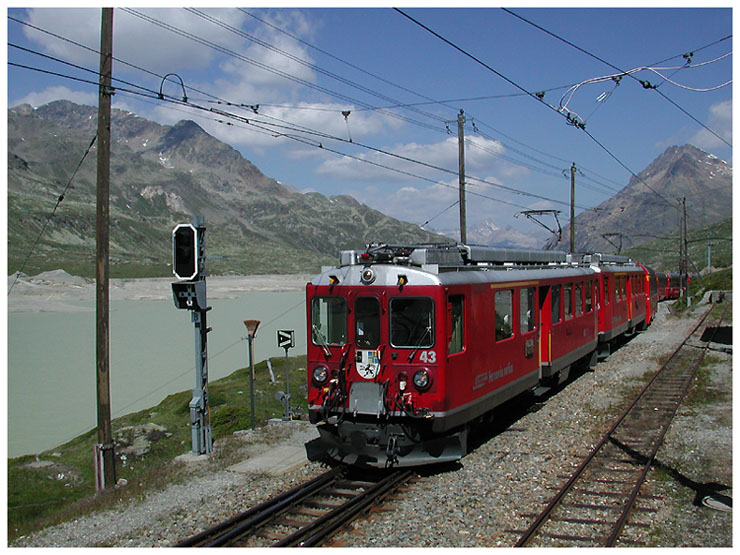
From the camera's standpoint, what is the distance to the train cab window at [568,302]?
15.7 m

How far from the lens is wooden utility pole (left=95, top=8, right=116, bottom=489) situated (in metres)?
11.5

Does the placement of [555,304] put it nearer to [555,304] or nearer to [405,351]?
[555,304]

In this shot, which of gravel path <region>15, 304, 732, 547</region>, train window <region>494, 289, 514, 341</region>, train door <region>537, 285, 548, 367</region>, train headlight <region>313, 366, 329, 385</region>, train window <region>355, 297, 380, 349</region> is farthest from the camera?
train door <region>537, 285, 548, 367</region>

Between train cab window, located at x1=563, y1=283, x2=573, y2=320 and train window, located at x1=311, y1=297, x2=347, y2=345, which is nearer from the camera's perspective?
train window, located at x1=311, y1=297, x2=347, y2=345

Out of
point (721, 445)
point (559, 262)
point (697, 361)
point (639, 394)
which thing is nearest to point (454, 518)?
point (721, 445)

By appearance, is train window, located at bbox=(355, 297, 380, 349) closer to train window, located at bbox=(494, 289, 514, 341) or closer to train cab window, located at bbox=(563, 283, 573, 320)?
train window, located at bbox=(494, 289, 514, 341)

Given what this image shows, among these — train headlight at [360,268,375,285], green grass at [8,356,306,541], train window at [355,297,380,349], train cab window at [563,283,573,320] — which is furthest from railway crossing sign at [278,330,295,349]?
train cab window at [563,283,573,320]

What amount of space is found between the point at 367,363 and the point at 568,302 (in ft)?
24.1

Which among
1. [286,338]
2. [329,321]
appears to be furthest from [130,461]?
[329,321]

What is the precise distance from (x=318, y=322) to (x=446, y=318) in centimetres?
210

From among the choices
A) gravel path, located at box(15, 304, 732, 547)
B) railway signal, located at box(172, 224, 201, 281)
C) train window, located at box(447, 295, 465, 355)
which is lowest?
gravel path, located at box(15, 304, 732, 547)

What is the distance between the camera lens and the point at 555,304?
14.9m

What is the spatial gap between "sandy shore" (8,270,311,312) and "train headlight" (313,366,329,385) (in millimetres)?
54837

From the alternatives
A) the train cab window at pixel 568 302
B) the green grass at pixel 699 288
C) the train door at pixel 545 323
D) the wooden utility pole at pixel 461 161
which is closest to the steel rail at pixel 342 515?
the train door at pixel 545 323
